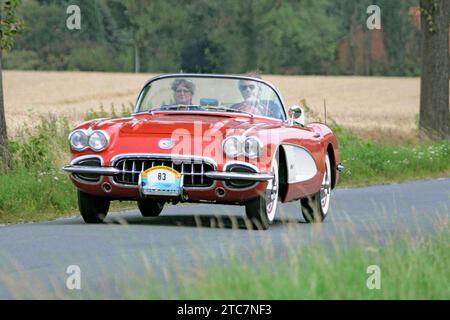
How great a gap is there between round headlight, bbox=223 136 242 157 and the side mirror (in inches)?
71.3

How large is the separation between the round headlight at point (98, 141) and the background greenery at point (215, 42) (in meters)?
87.0

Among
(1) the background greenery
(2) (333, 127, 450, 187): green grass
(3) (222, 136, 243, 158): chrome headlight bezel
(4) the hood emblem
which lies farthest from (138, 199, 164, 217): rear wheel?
(1) the background greenery

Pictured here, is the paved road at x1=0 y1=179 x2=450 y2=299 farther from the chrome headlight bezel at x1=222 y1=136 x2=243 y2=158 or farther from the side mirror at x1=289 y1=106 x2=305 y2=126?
the side mirror at x1=289 y1=106 x2=305 y2=126

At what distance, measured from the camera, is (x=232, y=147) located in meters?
13.1

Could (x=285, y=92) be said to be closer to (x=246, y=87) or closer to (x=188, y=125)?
(x=246, y=87)

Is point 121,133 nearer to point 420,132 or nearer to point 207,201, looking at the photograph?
point 207,201

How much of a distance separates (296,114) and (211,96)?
0.86 m

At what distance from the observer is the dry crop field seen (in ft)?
205

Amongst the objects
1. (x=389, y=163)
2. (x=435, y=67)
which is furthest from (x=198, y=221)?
(x=435, y=67)

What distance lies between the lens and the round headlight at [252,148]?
13141 millimetres

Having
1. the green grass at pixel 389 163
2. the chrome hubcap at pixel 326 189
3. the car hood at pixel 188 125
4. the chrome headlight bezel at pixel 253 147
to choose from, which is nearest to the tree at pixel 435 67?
the green grass at pixel 389 163

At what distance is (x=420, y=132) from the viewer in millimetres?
31438
